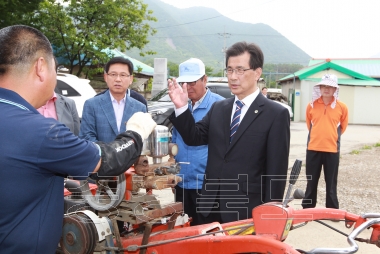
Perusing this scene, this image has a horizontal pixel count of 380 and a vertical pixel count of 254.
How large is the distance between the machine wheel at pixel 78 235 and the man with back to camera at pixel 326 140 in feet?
12.1

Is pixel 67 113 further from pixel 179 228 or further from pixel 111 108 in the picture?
pixel 179 228

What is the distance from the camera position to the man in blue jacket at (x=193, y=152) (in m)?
3.46

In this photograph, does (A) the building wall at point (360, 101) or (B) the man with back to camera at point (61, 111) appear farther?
(A) the building wall at point (360, 101)

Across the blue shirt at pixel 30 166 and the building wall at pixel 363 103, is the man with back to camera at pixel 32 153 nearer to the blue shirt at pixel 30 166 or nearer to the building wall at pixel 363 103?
the blue shirt at pixel 30 166

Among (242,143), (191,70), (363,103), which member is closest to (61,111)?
(191,70)

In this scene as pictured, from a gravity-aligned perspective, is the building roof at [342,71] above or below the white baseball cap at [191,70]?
above

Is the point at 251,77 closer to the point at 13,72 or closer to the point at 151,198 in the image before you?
the point at 151,198

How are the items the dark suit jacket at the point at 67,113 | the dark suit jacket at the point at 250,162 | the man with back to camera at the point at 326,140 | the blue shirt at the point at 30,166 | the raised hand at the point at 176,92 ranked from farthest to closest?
the man with back to camera at the point at 326,140 < the dark suit jacket at the point at 67,113 < the raised hand at the point at 176,92 < the dark suit jacket at the point at 250,162 < the blue shirt at the point at 30,166

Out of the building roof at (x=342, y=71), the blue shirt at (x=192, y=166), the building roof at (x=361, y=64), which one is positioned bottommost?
the blue shirt at (x=192, y=166)

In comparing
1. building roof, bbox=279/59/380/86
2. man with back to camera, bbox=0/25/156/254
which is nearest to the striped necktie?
man with back to camera, bbox=0/25/156/254

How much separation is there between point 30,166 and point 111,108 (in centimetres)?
191

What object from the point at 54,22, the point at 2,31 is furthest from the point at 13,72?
the point at 54,22

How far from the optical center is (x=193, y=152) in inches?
138

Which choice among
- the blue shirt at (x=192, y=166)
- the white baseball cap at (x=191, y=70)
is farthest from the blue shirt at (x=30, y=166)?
the white baseball cap at (x=191, y=70)
